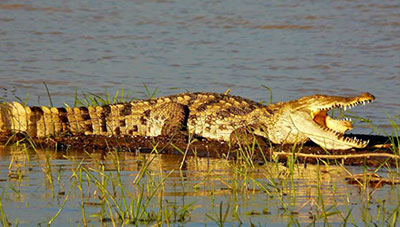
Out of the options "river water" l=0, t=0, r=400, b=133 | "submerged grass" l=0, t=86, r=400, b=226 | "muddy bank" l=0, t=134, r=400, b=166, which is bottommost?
"submerged grass" l=0, t=86, r=400, b=226

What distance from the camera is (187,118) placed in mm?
9484

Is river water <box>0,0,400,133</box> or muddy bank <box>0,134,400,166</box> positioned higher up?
river water <box>0,0,400,133</box>

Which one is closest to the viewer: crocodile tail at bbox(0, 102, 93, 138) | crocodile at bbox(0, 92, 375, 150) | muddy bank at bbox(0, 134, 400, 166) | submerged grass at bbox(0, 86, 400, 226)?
submerged grass at bbox(0, 86, 400, 226)

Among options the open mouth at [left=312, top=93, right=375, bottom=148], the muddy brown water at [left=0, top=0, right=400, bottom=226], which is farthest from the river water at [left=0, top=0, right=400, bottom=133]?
the open mouth at [left=312, top=93, right=375, bottom=148]

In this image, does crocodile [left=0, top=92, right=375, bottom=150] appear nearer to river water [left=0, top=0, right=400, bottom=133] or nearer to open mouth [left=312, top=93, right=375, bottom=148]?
open mouth [left=312, top=93, right=375, bottom=148]

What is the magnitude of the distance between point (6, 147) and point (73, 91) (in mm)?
3516

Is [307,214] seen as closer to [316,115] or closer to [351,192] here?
[351,192]

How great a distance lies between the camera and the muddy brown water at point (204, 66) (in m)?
5.98

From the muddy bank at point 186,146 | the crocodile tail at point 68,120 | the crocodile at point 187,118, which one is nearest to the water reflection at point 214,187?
the muddy bank at point 186,146

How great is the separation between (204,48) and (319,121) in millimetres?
5703

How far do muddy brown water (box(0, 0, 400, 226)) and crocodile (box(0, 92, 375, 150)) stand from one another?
3.02 ft

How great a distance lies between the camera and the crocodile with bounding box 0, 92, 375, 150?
881cm

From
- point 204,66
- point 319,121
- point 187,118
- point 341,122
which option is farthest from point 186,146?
point 204,66

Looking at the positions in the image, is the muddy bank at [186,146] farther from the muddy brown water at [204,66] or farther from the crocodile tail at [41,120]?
the muddy brown water at [204,66]
